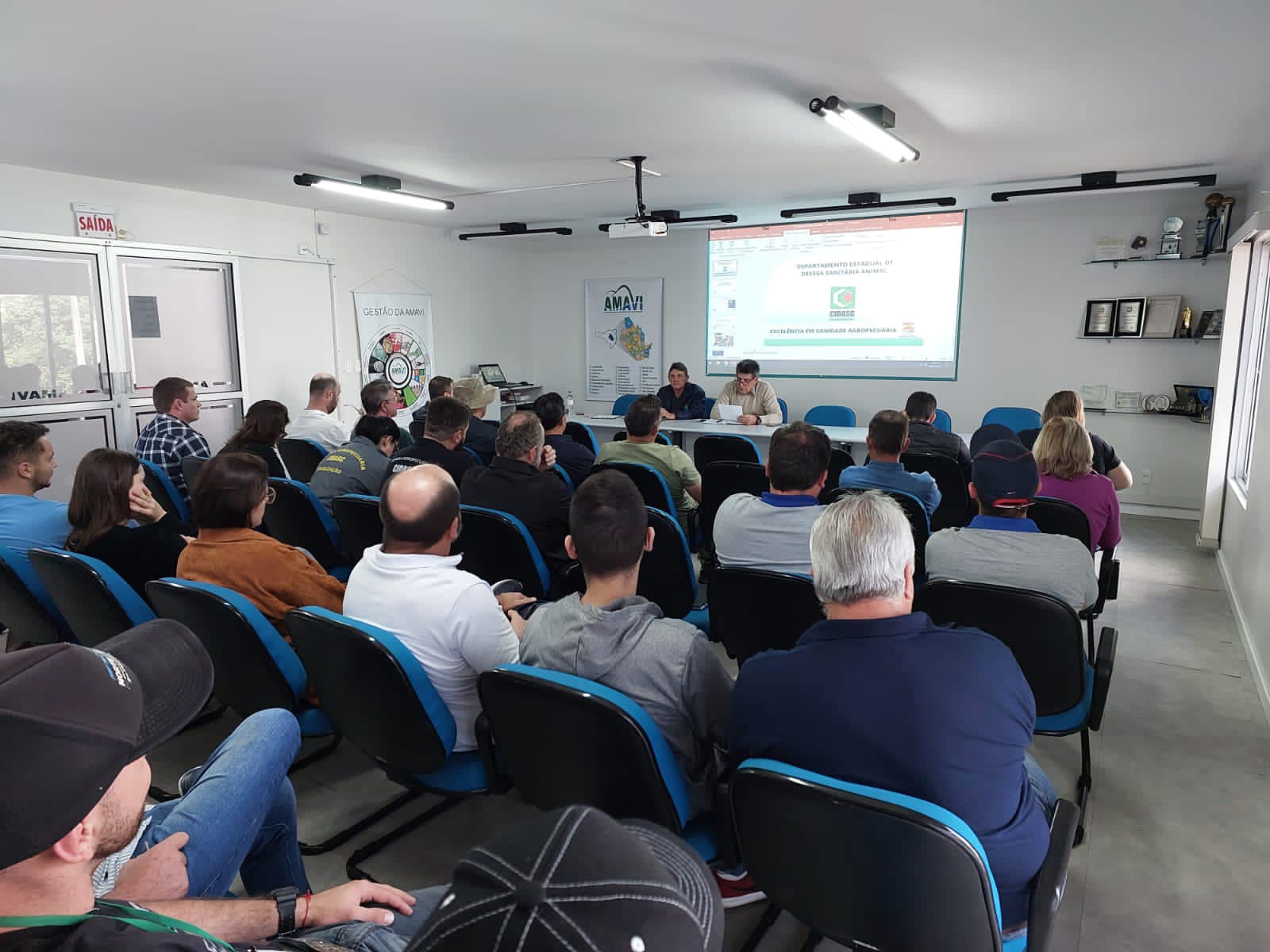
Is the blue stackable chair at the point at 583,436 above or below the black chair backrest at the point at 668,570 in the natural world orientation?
above

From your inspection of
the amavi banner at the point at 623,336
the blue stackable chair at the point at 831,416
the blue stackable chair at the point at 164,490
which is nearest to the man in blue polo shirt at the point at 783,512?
the blue stackable chair at the point at 164,490

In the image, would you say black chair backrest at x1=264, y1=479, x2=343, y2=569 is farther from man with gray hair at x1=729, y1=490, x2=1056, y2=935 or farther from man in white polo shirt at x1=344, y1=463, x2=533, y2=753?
man with gray hair at x1=729, y1=490, x2=1056, y2=935

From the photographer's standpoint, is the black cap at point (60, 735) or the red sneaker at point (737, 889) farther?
the red sneaker at point (737, 889)

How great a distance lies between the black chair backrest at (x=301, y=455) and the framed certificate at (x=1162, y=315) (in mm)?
7022

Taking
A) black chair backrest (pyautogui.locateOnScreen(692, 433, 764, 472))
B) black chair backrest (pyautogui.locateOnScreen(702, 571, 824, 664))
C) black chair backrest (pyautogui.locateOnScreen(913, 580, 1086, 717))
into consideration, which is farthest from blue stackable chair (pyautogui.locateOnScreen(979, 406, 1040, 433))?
black chair backrest (pyautogui.locateOnScreen(702, 571, 824, 664))

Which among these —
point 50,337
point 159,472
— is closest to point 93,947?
point 159,472

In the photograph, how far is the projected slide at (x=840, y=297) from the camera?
7891mm

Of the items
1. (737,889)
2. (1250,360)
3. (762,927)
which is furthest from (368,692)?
(1250,360)

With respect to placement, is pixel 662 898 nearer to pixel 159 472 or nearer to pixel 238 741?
pixel 238 741

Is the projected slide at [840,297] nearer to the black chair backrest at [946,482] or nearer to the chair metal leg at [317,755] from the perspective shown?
the black chair backrest at [946,482]

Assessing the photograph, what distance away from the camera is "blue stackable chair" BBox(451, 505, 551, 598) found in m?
3.15

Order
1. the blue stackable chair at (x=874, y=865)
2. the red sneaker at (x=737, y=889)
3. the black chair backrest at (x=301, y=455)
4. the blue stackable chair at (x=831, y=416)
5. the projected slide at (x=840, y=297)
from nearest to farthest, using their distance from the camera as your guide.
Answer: the blue stackable chair at (x=874, y=865) < the red sneaker at (x=737, y=889) < the black chair backrest at (x=301, y=455) < the blue stackable chair at (x=831, y=416) < the projected slide at (x=840, y=297)

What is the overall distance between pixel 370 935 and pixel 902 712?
1.00m

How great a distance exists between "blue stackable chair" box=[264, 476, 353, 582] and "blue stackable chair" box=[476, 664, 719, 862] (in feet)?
7.53
